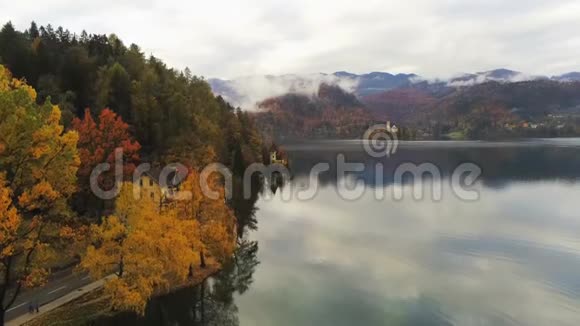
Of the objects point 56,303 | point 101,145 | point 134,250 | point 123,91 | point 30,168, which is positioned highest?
point 123,91

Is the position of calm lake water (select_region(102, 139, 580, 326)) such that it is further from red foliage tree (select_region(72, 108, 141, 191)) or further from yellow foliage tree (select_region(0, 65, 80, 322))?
red foliage tree (select_region(72, 108, 141, 191))

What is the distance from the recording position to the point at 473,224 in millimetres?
70812

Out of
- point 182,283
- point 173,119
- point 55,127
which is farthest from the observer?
point 173,119

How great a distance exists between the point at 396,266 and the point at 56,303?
35388 millimetres

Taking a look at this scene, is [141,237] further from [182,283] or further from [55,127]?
[55,127]

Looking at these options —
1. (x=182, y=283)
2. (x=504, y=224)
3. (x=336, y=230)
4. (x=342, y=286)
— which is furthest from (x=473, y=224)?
A: (x=182, y=283)

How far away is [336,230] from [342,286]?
76.0 ft

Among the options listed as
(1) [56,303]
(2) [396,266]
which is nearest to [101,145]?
(1) [56,303]

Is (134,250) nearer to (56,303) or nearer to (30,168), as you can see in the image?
(56,303)

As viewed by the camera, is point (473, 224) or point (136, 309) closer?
point (136, 309)

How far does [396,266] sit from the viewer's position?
51.5 m

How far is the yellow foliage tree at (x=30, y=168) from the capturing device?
898 inches

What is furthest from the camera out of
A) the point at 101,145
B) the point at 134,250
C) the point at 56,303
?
the point at 101,145

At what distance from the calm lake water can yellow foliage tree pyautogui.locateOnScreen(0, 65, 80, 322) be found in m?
12.0
